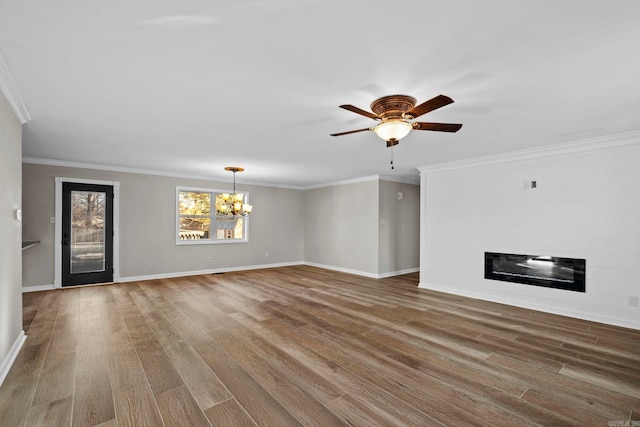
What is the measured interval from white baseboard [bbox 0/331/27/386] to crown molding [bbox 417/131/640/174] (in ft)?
20.7

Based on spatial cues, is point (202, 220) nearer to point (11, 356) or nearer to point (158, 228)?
point (158, 228)

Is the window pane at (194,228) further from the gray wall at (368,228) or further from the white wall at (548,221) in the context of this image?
the white wall at (548,221)

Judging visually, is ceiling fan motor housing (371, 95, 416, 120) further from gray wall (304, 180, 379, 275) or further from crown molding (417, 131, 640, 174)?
gray wall (304, 180, 379, 275)

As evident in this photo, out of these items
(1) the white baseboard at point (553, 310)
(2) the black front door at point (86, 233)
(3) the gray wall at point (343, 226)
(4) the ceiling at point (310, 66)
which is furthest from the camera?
(3) the gray wall at point (343, 226)

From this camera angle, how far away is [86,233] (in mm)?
5980

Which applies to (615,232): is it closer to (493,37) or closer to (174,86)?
(493,37)

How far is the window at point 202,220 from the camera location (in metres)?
7.20

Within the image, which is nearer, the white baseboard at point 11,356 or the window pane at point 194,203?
the white baseboard at point 11,356

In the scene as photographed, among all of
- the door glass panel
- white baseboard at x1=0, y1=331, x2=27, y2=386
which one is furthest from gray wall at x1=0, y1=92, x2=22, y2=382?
the door glass panel

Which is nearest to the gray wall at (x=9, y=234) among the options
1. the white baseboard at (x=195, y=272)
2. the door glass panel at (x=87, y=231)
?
the door glass panel at (x=87, y=231)

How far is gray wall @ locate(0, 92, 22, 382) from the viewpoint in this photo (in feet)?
8.18

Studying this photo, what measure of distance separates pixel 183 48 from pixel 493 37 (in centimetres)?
200

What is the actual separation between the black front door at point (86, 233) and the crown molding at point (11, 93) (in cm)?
322

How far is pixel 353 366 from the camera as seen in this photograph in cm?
266
